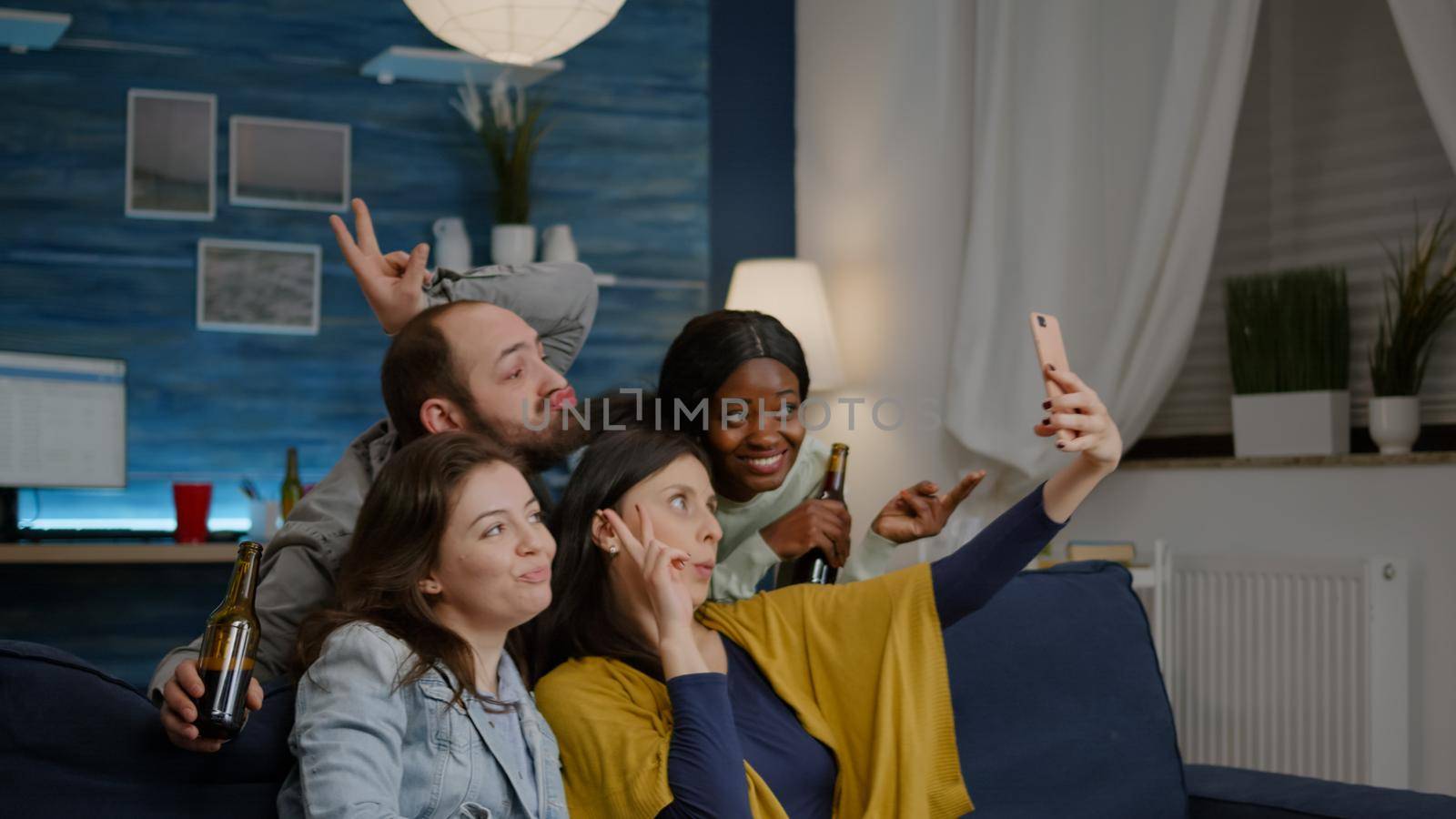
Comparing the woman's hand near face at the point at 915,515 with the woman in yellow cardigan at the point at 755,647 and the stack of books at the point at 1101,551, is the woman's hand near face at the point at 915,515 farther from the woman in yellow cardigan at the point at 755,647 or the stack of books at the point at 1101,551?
the stack of books at the point at 1101,551

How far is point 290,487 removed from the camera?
4348 millimetres

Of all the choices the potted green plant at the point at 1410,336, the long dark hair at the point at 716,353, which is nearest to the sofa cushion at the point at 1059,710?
the long dark hair at the point at 716,353

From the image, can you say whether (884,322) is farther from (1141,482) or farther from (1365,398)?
(1365,398)

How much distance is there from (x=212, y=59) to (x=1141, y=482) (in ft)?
10.5

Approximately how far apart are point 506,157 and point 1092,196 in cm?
201

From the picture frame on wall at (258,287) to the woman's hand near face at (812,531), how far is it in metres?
2.96

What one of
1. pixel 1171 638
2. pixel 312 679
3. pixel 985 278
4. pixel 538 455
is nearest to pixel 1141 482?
pixel 1171 638

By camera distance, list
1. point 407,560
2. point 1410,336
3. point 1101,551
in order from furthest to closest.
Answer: point 1101,551
point 1410,336
point 407,560

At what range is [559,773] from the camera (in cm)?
153

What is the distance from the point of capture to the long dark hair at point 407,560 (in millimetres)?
1430

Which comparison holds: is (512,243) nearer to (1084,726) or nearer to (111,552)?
(111,552)

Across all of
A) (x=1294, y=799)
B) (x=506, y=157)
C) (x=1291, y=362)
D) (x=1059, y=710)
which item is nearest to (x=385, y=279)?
(x=1059, y=710)

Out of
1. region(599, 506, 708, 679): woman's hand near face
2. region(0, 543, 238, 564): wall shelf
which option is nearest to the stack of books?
region(599, 506, 708, 679): woman's hand near face

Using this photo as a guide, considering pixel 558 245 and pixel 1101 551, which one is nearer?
pixel 1101 551
